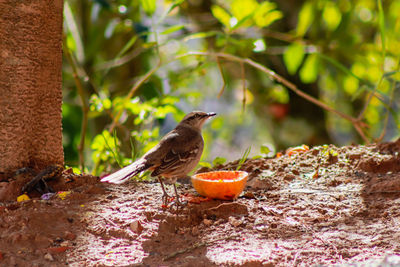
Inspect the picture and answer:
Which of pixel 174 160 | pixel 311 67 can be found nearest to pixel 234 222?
pixel 174 160

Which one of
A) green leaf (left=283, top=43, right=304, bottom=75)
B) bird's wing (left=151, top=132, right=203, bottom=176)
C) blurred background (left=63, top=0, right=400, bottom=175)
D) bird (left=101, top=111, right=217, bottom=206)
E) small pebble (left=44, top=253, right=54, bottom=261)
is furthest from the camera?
green leaf (left=283, top=43, right=304, bottom=75)

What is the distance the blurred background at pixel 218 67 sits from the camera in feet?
17.7

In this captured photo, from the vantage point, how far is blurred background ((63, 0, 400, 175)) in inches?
213

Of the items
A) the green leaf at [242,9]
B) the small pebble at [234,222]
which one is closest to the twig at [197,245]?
the small pebble at [234,222]

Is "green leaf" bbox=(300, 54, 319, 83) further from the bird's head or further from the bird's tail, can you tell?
the bird's tail

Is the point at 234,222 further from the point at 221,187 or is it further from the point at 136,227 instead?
the point at 136,227

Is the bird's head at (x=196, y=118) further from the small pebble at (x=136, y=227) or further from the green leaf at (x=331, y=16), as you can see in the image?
the green leaf at (x=331, y=16)

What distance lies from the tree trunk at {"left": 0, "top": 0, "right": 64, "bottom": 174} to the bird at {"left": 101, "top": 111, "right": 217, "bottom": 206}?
1.94 ft

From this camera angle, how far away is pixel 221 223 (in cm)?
316

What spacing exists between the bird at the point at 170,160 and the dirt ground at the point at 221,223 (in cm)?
14

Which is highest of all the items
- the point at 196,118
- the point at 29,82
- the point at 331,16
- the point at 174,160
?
the point at 331,16

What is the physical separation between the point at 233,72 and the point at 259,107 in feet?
2.60

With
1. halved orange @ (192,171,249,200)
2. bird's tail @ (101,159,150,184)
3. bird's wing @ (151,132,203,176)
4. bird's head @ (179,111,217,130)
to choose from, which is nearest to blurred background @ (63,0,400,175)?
bird's head @ (179,111,217,130)

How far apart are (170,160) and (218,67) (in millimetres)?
2945
